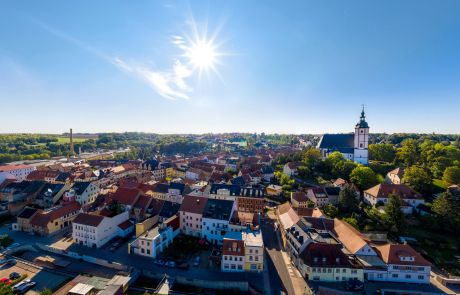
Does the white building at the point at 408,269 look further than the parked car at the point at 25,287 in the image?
Yes

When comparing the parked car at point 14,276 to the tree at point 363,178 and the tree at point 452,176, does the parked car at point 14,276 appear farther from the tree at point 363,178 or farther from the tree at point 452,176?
the tree at point 452,176

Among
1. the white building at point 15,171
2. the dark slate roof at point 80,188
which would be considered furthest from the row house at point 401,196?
the white building at point 15,171

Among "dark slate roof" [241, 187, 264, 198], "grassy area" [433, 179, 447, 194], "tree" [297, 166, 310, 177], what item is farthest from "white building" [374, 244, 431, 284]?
"tree" [297, 166, 310, 177]

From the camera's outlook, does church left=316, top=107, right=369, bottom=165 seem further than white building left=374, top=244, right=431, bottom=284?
Yes

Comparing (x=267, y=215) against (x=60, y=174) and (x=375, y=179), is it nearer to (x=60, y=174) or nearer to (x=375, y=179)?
(x=375, y=179)

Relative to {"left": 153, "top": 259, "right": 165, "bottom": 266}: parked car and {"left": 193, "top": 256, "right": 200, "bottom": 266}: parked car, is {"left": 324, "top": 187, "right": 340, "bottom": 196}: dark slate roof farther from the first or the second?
{"left": 153, "top": 259, "right": 165, "bottom": 266}: parked car

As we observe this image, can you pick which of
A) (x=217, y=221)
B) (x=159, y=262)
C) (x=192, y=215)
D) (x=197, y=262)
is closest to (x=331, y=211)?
(x=217, y=221)

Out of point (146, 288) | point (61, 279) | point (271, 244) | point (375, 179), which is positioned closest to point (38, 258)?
point (61, 279)
